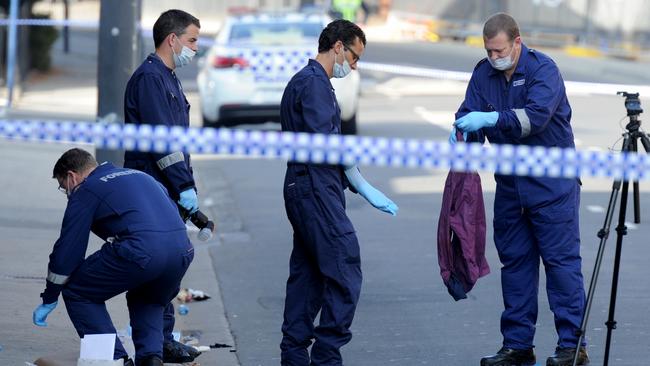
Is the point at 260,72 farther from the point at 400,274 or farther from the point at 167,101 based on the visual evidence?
the point at 167,101

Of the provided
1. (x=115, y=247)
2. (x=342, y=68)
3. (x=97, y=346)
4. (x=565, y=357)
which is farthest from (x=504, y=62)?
(x=97, y=346)

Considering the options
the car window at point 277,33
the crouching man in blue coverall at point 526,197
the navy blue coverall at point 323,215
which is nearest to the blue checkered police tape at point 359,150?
the navy blue coverall at point 323,215

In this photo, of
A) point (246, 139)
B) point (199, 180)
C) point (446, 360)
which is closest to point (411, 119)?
point (199, 180)

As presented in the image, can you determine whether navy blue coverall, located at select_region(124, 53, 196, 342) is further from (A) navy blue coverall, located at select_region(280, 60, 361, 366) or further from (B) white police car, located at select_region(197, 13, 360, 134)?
(B) white police car, located at select_region(197, 13, 360, 134)

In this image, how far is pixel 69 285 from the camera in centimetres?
649

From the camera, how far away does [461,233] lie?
278 inches

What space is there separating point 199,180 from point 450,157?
9.77m

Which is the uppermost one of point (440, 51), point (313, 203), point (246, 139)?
point (246, 139)

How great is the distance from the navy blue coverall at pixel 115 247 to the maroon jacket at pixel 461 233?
1.41 m

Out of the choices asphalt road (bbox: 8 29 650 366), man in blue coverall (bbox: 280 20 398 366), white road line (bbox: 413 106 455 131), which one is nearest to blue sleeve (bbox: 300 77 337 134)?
man in blue coverall (bbox: 280 20 398 366)

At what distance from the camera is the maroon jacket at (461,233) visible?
279 inches

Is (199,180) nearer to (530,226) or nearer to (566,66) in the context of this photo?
(530,226)

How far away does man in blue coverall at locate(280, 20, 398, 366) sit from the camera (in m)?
Answer: 6.61

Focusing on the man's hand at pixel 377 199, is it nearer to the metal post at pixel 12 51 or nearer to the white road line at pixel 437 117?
the white road line at pixel 437 117
